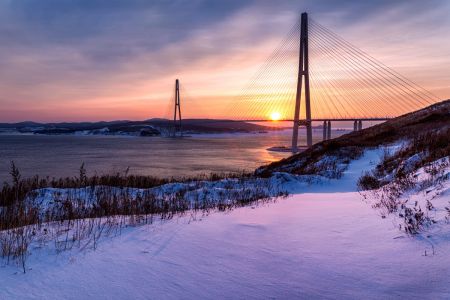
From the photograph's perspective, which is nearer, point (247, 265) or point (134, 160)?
point (247, 265)

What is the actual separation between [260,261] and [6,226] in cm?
362

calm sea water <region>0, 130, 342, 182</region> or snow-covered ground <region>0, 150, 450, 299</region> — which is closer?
snow-covered ground <region>0, 150, 450, 299</region>

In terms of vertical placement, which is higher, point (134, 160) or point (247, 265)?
point (247, 265)

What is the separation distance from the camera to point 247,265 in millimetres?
3109

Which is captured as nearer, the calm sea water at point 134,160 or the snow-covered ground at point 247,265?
the snow-covered ground at point 247,265

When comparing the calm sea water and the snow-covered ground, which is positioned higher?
the snow-covered ground

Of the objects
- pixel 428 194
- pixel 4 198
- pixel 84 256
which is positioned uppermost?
pixel 428 194

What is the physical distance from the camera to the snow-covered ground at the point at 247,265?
258cm

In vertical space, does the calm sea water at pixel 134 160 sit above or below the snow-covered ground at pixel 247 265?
below

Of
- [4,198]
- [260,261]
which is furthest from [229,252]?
[4,198]

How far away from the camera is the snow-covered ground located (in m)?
2.58

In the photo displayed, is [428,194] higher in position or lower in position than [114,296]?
higher

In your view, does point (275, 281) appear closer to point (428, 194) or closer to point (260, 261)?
point (260, 261)

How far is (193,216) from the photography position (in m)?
5.45
